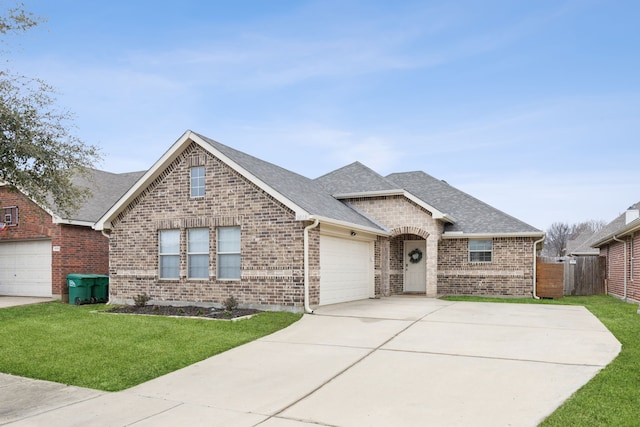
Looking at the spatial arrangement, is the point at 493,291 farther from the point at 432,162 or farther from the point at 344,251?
the point at 432,162

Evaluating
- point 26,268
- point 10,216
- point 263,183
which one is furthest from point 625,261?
point 10,216

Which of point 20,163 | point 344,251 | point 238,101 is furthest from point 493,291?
point 20,163

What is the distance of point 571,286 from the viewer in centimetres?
2606

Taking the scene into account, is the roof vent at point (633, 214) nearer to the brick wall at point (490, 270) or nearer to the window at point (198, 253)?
the brick wall at point (490, 270)

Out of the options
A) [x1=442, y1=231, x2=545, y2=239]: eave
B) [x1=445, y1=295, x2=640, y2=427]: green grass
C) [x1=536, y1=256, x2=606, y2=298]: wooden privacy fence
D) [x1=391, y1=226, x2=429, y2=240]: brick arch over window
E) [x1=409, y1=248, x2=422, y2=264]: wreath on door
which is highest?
[x1=391, y1=226, x2=429, y2=240]: brick arch over window

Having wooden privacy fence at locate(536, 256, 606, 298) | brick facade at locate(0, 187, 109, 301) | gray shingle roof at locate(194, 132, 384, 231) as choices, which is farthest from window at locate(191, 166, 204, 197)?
wooden privacy fence at locate(536, 256, 606, 298)

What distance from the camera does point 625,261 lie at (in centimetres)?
2028

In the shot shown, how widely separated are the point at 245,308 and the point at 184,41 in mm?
7920

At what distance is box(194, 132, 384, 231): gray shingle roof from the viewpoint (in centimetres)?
1526

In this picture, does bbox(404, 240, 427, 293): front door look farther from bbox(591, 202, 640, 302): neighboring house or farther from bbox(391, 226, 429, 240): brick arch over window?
bbox(591, 202, 640, 302): neighboring house

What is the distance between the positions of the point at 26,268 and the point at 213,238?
34.9 ft

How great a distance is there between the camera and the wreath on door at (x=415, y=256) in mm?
22516

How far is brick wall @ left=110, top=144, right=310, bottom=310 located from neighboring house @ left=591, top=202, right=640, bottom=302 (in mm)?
11459

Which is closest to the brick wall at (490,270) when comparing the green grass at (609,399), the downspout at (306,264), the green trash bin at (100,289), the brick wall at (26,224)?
the downspout at (306,264)
